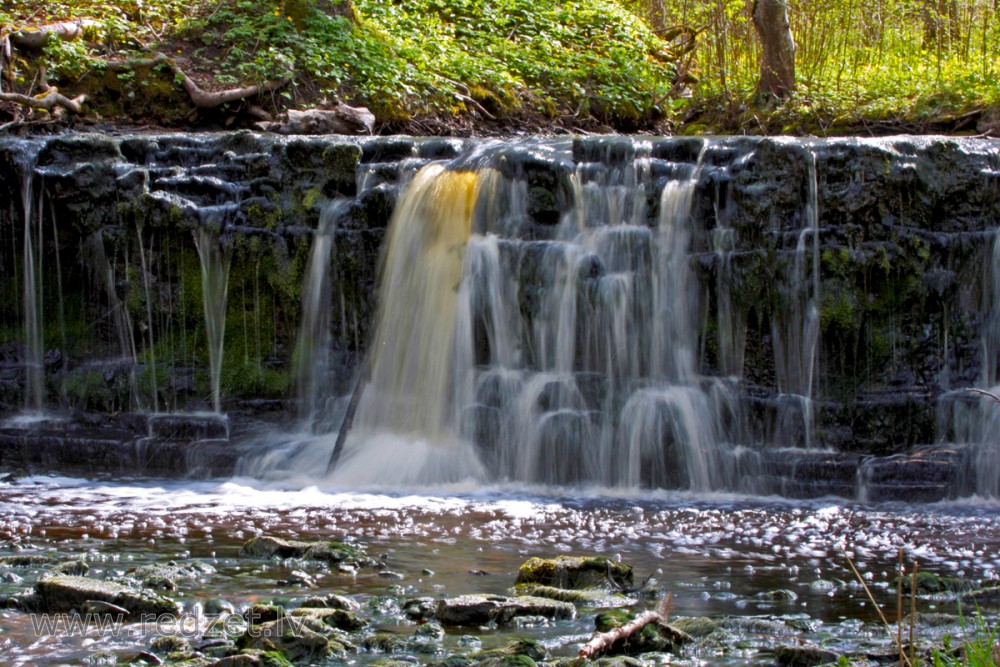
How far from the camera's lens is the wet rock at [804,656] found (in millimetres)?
4758

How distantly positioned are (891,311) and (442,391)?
12.4ft

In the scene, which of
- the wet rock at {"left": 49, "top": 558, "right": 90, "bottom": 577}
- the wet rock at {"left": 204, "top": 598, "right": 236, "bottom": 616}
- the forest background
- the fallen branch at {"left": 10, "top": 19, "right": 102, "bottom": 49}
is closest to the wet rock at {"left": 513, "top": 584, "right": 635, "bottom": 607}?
the wet rock at {"left": 204, "top": 598, "right": 236, "bottom": 616}

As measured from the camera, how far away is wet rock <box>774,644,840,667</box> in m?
4.76

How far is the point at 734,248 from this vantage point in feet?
33.6

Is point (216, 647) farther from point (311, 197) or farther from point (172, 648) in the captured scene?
point (311, 197)

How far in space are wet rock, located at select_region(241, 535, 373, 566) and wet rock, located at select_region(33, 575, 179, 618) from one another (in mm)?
1144

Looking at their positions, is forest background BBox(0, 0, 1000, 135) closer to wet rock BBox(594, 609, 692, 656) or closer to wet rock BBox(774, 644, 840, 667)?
wet rock BBox(594, 609, 692, 656)

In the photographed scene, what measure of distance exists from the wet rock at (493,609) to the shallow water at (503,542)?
0.12 m

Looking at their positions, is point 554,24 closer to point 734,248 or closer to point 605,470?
point 734,248

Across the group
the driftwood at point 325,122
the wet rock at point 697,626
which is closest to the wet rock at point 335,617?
the wet rock at point 697,626

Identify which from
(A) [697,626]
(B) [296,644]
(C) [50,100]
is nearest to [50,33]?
(C) [50,100]

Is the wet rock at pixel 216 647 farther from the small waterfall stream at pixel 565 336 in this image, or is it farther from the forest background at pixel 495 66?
the forest background at pixel 495 66

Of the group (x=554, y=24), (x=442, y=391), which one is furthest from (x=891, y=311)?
(x=554, y=24)

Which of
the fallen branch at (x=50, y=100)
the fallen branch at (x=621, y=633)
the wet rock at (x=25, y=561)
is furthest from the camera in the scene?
the fallen branch at (x=50, y=100)
